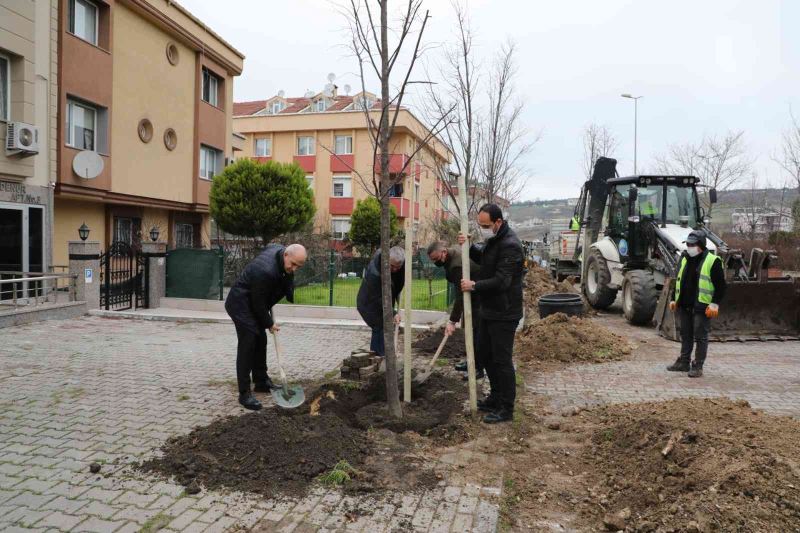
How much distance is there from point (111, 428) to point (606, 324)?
32.1ft

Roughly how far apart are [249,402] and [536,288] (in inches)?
509

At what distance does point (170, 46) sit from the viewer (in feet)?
67.2

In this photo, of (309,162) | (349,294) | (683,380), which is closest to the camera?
(683,380)

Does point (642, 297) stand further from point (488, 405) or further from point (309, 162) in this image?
point (309, 162)

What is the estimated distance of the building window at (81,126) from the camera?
1585 centimetres

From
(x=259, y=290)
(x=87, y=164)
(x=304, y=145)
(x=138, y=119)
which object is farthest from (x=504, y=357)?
(x=304, y=145)

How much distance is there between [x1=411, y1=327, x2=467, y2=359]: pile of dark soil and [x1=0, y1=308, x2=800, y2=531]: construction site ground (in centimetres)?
132

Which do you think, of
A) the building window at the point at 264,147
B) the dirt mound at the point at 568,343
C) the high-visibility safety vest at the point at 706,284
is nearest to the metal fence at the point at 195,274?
the dirt mound at the point at 568,343

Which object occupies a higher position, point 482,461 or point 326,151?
point 326,151

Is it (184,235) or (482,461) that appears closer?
(482,461)

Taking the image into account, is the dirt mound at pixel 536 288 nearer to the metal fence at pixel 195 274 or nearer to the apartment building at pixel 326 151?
the metal fence at pixel 195 274

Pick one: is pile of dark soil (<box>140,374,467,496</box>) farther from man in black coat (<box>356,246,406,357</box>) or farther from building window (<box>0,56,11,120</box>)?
building window (<box>0,56,11,120</box>)

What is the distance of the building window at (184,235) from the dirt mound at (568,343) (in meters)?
16.6

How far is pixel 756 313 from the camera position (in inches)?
392
